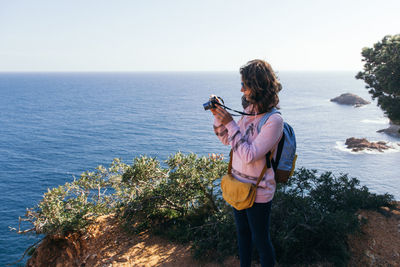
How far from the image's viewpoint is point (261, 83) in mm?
2217

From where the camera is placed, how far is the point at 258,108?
7.75ft

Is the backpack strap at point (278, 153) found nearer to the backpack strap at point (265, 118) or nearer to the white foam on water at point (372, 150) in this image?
the backpack strap at point (265, 118)

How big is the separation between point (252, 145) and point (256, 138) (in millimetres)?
63

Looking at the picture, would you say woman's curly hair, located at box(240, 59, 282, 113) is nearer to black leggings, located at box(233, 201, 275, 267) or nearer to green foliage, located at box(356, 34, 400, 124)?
black leggings, located at box(233, 201, 275, 267)

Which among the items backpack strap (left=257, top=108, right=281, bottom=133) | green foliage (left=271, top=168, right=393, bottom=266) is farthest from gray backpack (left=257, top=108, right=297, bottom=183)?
green foliage (left=271, top=168, right=393, bottom=266)

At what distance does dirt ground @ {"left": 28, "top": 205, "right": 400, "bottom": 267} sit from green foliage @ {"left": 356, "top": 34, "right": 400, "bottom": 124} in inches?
126

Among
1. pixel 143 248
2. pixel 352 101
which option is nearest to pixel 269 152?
pixel 143 248

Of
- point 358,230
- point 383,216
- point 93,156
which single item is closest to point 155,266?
point 358,230

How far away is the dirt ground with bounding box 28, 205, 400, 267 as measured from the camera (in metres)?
4.44

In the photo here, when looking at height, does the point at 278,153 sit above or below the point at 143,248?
above

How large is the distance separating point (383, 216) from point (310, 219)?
1.96 metres

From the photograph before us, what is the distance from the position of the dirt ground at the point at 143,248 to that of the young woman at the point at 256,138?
7.15ft

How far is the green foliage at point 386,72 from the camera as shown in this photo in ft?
23.8

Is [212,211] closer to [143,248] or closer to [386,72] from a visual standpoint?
[143,248]
